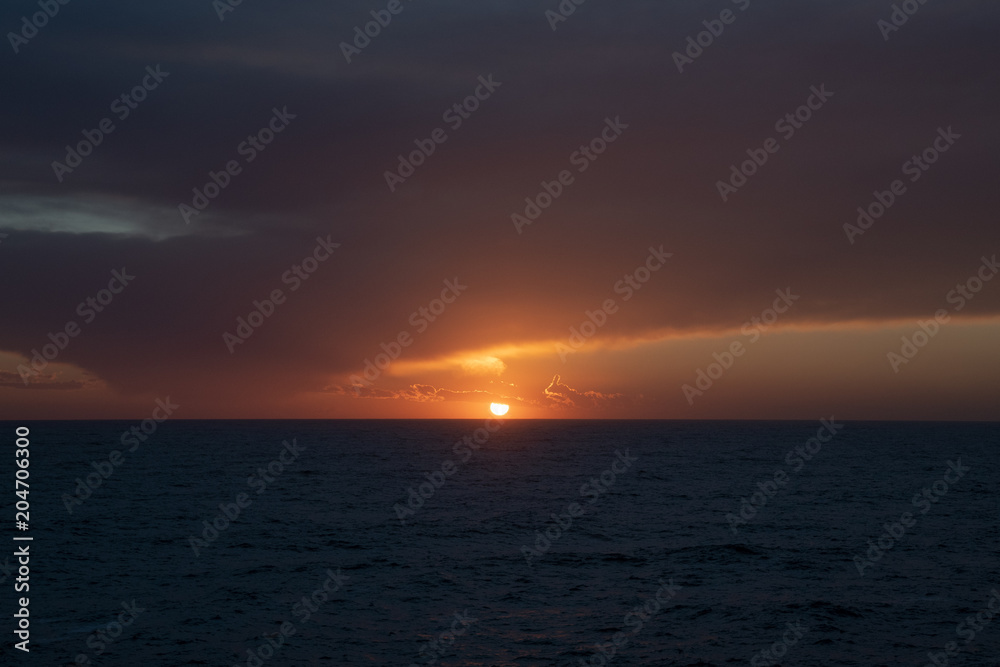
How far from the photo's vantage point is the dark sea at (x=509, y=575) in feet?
79.6

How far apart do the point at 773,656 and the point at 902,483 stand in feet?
211

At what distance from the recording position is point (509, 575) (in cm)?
3438

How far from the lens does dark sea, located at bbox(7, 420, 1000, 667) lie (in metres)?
24.2

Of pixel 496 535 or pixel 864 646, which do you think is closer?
pixel 864 646

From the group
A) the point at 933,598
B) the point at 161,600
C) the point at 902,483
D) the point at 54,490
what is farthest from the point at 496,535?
the point at 902,483

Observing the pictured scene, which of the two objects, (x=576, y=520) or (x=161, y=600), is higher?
(x=576, y=520)

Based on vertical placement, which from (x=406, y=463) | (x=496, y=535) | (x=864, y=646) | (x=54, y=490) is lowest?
(x=864, y=646)

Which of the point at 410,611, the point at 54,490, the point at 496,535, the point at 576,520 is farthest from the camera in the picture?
the point at 54,490

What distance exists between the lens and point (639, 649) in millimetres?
24016

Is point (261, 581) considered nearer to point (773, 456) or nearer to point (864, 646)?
point (864, 646)

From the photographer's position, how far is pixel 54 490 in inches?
2776

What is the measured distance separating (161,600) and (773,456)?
115589 millimetres

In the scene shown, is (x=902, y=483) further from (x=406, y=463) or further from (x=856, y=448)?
(x=856, y=448)

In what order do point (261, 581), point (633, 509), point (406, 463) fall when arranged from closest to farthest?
point (261, 581)
point (633, 509)
point (406, 463)
